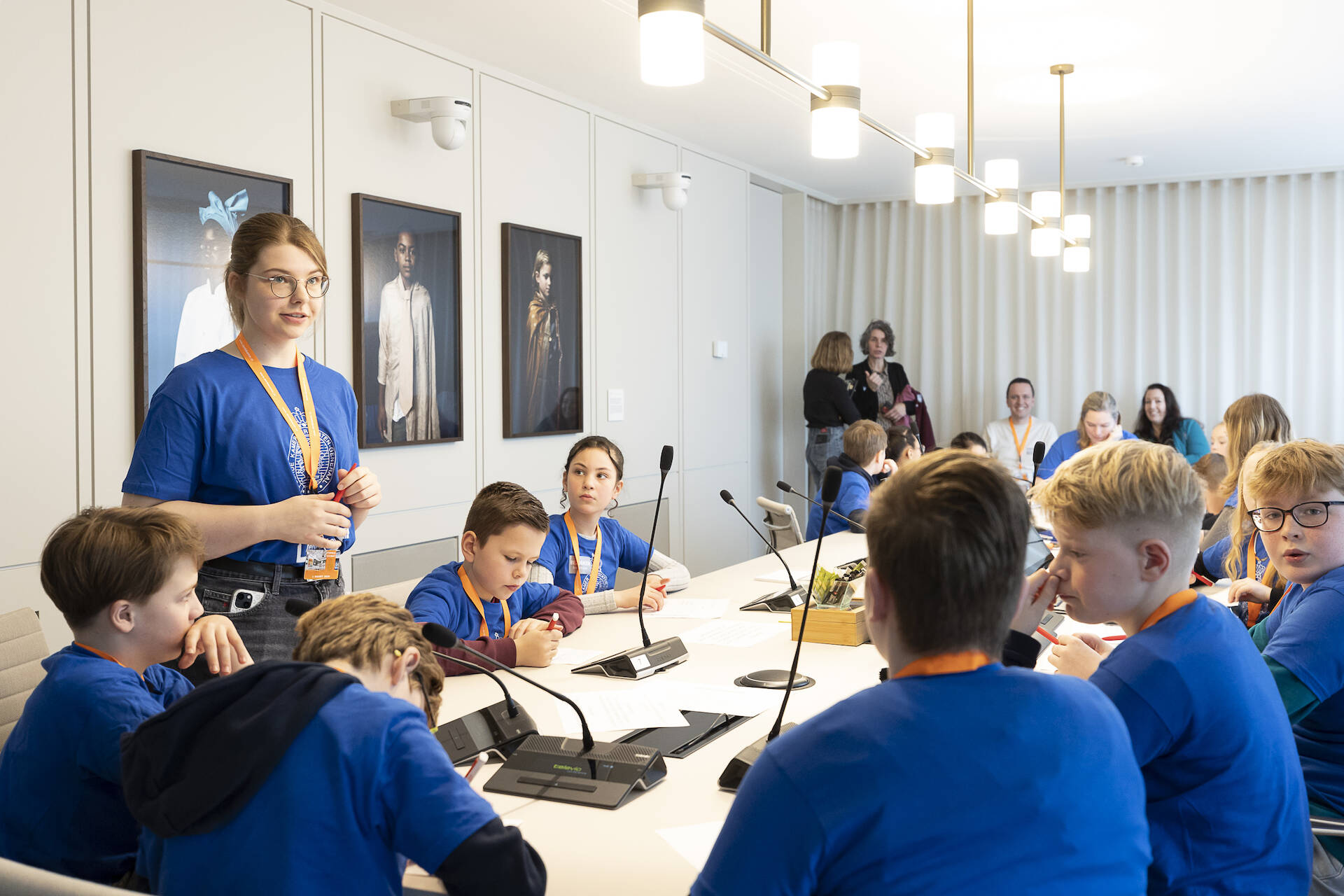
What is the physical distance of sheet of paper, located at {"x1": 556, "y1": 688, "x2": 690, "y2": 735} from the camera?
6.40 ft

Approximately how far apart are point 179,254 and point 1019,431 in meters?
6.03

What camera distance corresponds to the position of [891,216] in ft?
28.0

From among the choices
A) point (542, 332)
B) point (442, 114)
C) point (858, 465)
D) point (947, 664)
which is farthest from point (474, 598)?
point (542, 332)

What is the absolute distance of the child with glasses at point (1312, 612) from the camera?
175cm

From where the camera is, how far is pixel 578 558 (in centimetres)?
336

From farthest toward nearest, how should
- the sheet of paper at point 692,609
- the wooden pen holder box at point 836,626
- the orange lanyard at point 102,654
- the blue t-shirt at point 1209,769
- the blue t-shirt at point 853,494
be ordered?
the blue t-shirt at point 853,494 < the sheet of paper at point 692,609 < the wooden pen holder box at point 836,626 < the orange lanyard at point 102,654 < the blue t-shirt at point 1209,769

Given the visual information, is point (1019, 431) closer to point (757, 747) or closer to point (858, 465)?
point (858, 465)

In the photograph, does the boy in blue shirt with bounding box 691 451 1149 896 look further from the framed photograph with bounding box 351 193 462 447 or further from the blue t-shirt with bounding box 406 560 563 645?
the framed photograph with bounding box 351 193 462 447

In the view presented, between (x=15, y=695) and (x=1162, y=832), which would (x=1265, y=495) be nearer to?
(x=1162, y=832)

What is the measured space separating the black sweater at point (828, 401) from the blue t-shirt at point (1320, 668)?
538cm

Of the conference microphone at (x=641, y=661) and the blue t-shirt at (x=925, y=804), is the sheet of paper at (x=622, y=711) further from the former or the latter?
the blue t-shirt at (x=925, y=804)

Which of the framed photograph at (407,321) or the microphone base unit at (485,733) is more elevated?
the framed photograph at (407,321)

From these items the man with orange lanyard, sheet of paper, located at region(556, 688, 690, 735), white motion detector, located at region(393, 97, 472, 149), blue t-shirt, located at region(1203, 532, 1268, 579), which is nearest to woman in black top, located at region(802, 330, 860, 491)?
the man with orange lanyard

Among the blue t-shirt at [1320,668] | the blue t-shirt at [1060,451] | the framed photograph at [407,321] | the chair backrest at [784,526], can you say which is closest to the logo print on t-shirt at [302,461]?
the blue t-shirt at [1320,668]
